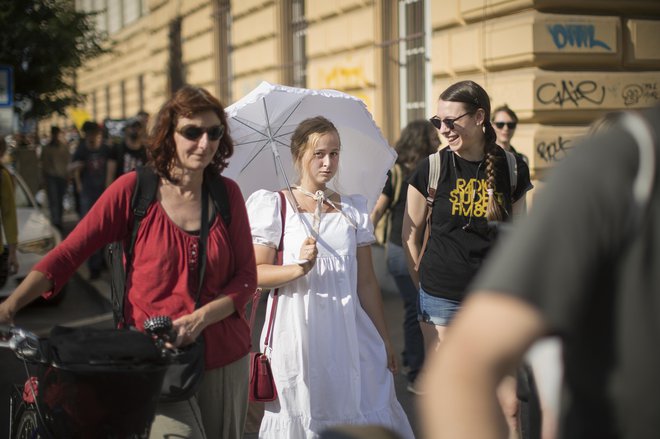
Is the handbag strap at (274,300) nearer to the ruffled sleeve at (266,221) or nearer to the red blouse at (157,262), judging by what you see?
the ruffled sleeve at (266,221)

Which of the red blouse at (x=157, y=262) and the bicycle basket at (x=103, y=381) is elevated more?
the red blouse at (x=157, y=262)

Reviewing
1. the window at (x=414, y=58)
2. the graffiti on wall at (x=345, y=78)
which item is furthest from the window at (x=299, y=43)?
the window at (x=414, y=58)

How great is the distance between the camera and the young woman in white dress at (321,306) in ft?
14.3

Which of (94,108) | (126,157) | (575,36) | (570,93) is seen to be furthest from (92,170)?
(94,108)

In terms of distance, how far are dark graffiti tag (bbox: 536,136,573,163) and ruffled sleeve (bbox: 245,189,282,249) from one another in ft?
17.1

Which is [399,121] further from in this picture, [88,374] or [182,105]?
[88,374]

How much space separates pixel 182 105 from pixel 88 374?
1050 millimetres

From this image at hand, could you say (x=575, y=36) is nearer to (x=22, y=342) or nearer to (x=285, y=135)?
(x=285, y=135)

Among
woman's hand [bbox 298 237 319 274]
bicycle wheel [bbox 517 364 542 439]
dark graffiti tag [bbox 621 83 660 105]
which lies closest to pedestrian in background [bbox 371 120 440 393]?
woman's hand [bbox 298 237 319 274]

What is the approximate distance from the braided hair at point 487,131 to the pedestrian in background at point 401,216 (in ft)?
7.58

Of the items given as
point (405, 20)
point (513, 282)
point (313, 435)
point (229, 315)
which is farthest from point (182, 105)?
point (405, 20)

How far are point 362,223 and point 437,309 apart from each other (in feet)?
1.70

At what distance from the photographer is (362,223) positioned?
4.61 metres

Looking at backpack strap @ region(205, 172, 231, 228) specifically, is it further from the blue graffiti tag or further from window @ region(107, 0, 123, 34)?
window @ region(107, 0, 123, 34)
